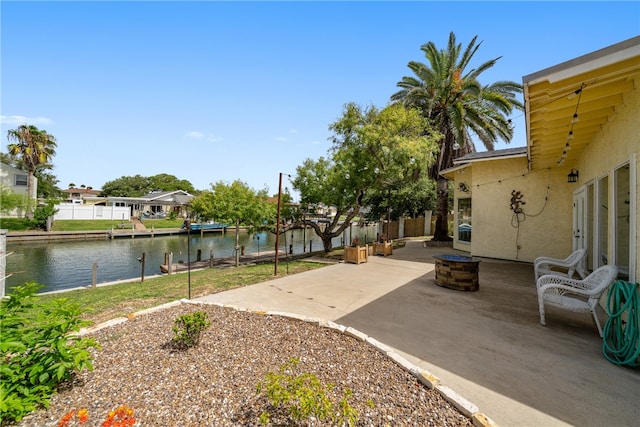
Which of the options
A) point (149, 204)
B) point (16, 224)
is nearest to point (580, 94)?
point (16, 224)

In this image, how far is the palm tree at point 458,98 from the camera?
12.8m

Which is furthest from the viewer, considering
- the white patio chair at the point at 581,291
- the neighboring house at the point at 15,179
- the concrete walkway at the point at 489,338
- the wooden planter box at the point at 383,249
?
the neighboring house at the point at 15,179

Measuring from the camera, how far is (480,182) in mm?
10227

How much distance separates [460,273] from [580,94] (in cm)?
353

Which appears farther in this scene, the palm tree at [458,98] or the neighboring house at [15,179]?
the neighboring house at [15,179]

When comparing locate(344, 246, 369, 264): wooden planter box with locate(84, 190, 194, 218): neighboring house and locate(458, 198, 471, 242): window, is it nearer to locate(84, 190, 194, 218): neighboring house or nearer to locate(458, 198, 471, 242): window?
locate(458, 198, 471, 242): window

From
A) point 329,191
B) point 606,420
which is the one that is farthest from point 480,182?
point 606,420

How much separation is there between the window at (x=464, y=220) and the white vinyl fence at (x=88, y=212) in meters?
37.8

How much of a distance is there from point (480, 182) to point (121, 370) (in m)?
11.4

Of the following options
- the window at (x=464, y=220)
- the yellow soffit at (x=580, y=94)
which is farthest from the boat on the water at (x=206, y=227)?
the yellow soffit at (x=580, y=94)

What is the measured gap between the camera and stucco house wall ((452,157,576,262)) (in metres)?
8.44

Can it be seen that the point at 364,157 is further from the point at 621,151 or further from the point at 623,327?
the point at 623,327

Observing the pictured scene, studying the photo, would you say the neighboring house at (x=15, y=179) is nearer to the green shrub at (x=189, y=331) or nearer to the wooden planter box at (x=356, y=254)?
the wooden planter box at (x=356, y=254)

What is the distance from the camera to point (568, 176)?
7.67 m
